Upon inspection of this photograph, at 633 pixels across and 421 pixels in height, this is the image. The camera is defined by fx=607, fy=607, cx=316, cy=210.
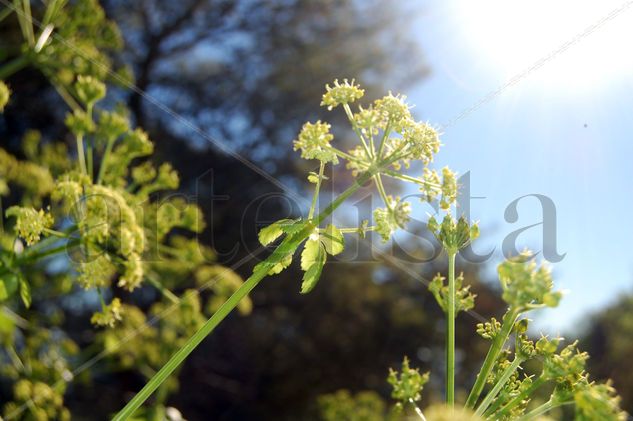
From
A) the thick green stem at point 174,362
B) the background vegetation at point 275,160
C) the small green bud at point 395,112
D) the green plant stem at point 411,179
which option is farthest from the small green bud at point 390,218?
the background vegetation at point 275,160

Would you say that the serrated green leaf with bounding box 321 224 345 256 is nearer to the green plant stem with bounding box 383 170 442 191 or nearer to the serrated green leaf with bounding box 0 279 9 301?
the green plant stem with bounding box 383 170 442 191

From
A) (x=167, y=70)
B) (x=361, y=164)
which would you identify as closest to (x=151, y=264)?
(x=361, y=164)

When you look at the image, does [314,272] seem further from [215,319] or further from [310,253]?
[215,319]

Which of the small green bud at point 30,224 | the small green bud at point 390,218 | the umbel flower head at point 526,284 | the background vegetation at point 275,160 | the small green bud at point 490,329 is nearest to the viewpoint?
the umbel flower head at point 526,284

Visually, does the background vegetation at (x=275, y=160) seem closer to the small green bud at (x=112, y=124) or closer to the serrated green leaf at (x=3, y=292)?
the small green bud at (x=112, y=124)

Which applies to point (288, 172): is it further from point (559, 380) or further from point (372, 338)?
point (559, 380)

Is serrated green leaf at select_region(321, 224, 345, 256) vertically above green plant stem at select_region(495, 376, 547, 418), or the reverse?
serrated green leaf at select_region(321, 224, 345, 256)

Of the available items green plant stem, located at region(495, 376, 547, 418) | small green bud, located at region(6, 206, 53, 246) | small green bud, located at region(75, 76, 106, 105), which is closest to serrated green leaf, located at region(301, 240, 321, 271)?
green plant stem, located at region(495, 376, 547, 418)

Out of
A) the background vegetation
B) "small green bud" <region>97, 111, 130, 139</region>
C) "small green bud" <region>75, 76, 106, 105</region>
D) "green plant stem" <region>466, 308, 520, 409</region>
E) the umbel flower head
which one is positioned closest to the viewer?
the umbel flower head
